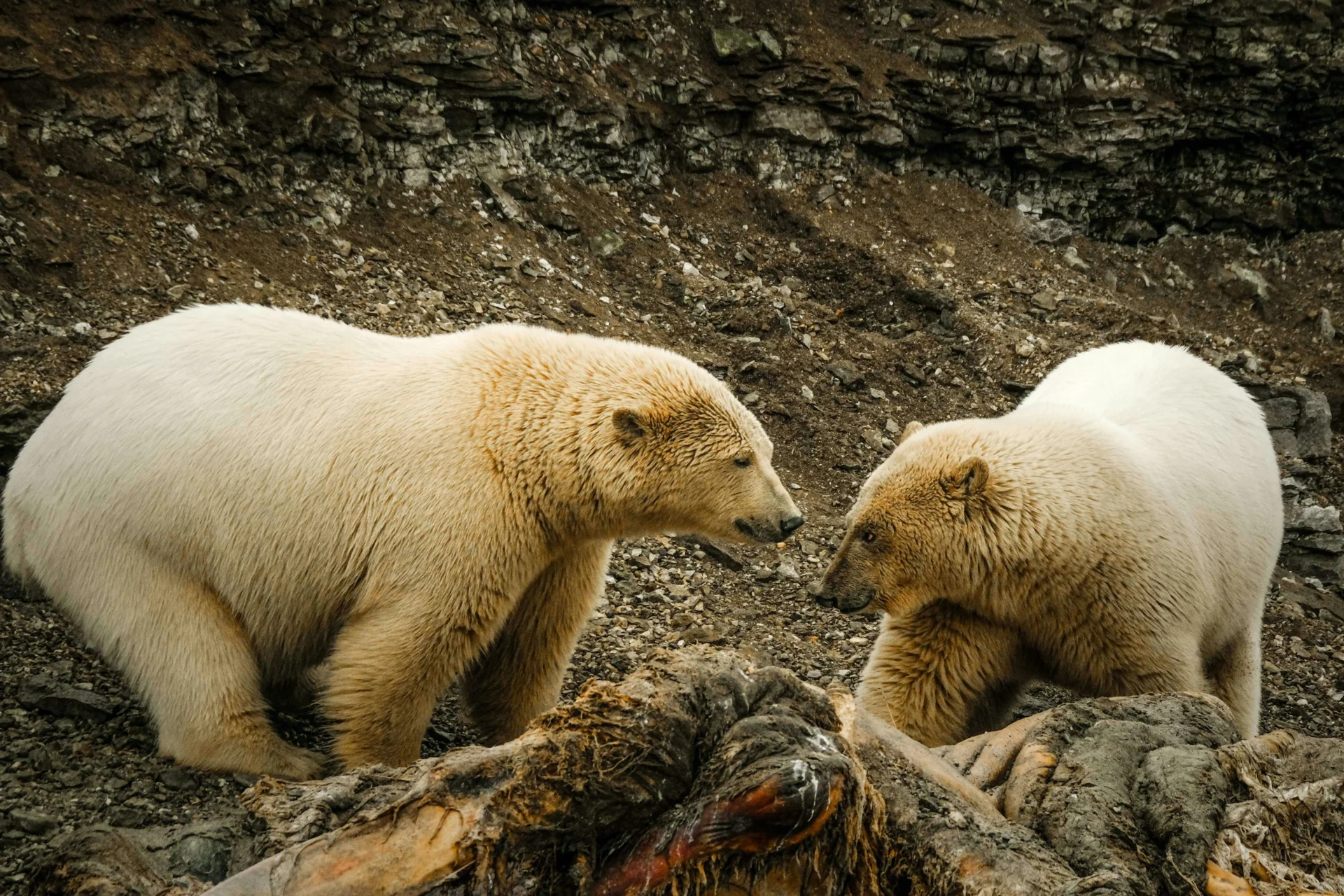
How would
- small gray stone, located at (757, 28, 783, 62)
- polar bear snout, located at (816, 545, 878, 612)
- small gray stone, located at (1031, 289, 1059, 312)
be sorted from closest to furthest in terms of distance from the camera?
polar bear snout, located at (816, 545, 878, 612)
small gray stone, located at (1031, 289, 1059, 312)
small gray stone, located at (757, 28, 783, 62)

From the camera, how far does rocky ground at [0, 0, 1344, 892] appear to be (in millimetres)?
7574

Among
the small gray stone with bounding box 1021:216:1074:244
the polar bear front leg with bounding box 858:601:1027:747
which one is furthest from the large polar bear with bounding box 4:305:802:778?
the small gray stone with bounding box 1021:216:1074:244

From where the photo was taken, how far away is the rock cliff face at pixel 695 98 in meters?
9.05

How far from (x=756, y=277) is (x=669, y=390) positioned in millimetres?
6046

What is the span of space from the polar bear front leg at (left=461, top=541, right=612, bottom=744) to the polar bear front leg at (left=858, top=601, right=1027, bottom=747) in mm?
1504

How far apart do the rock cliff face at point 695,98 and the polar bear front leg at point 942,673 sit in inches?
246

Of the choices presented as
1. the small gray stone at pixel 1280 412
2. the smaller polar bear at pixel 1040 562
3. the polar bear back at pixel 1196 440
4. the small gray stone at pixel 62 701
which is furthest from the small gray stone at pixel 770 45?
the small gray stone at pixel 62 701

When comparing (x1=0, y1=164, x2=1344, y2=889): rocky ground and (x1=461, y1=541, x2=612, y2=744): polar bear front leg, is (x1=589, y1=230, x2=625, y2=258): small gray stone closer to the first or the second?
(x1=0, y1=164, x2=1344, y2=889): rocky ground

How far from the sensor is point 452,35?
420 inches

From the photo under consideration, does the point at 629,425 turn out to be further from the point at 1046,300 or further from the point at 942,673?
the point at 1046,300

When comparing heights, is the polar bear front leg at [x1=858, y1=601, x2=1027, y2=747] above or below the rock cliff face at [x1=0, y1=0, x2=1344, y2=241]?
below

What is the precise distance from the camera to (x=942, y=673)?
234 inches

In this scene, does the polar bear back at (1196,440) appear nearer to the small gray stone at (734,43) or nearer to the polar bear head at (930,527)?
the polar bear head at (930,527)

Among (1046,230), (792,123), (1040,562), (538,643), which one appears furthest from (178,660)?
(1046,230)
